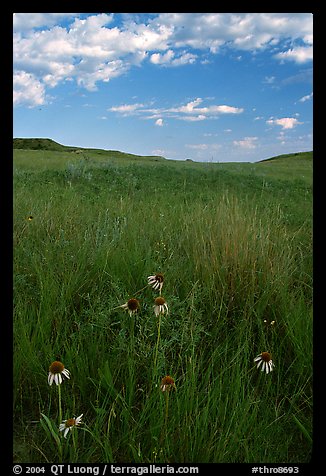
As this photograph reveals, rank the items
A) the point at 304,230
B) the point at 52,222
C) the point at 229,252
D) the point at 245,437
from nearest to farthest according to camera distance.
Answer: the point at 245,437 → the point at 229,252 → the point at 52,222 → the point at 304,230

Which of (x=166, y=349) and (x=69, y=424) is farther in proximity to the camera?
(x=166, y=349)

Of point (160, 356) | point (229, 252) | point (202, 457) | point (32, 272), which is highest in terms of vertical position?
point (229, 252)

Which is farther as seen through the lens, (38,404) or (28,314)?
(28,314)

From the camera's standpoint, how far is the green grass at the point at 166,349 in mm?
1513

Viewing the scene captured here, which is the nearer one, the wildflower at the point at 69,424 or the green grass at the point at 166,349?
the wildflower at the point at 69,424

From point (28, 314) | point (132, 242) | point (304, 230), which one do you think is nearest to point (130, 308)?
point (28, 314)

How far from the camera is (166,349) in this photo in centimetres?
203

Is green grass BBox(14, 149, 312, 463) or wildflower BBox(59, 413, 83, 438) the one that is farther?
green grass BBox(14, 149, 312, 463)

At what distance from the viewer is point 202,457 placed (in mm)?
1431

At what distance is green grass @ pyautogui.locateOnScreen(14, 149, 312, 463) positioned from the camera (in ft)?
4.96

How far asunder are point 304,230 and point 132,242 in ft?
8.78
